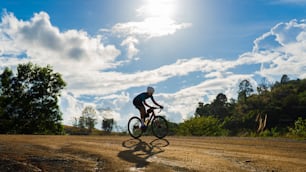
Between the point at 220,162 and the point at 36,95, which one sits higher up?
the point at 36,95

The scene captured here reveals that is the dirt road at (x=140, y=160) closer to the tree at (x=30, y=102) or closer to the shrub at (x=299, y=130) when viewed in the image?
the shrub at (x=299, y=130)

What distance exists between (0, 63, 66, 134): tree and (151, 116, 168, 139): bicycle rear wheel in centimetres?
2676

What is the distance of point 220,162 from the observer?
27.8 ft

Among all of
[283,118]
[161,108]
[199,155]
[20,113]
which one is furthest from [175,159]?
[283,118]

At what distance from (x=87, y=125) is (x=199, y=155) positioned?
2503 inches

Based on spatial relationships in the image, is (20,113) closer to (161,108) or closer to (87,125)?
(161,108)

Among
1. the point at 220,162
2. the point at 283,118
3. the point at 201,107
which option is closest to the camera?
the point at 220,162

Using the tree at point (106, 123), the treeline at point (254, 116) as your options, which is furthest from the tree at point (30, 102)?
the tree at point (106, 123)

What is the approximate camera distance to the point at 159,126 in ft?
46.8

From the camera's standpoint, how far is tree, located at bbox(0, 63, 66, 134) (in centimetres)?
3738

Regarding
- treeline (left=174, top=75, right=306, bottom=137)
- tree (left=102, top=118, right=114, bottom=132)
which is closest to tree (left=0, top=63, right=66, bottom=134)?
treeline (left=174, top=75, right=306, bottom=137)

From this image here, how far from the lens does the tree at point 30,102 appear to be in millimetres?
37375

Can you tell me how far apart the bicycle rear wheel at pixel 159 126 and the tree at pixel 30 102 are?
26.8 meters

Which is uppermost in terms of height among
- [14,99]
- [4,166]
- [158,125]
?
[14,99]
